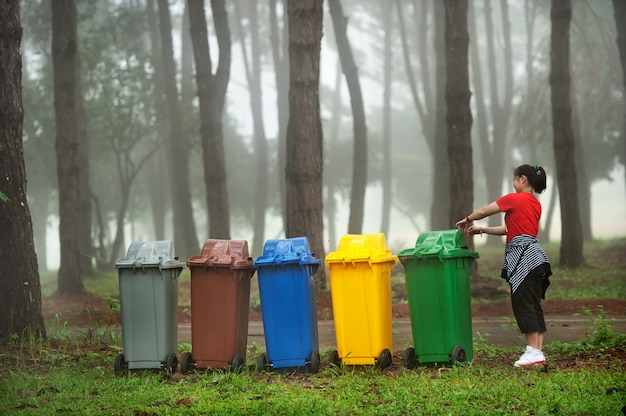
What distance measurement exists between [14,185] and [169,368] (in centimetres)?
340

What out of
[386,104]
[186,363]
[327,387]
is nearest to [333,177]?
[386,104]

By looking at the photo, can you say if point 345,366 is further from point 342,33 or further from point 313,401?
point 342,33

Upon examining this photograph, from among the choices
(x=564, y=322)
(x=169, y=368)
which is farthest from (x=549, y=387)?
(x=564, y=322)

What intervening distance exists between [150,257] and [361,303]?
220cm

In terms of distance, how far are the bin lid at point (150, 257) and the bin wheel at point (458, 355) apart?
2.91 meters

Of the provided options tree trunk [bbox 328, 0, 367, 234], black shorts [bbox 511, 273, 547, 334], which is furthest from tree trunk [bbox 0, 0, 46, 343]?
tree trunk [bbox 328, 0, 367, 234]

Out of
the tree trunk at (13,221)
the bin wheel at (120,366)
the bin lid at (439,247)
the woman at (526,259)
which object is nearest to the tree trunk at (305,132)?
the tree trunk at (13,221)

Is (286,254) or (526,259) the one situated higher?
(286,254)

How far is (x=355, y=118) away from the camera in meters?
24.6

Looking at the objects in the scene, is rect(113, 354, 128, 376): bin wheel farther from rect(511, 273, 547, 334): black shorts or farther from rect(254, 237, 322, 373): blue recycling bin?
rect(511, 273, 547, 334): black shorts

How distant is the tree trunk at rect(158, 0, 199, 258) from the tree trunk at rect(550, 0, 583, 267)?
11100mm

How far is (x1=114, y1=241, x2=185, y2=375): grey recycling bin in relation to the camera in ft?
26.6

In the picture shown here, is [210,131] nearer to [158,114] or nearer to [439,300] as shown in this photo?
[158,114]

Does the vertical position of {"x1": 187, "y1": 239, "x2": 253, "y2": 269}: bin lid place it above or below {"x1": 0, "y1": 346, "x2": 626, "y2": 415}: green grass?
above
